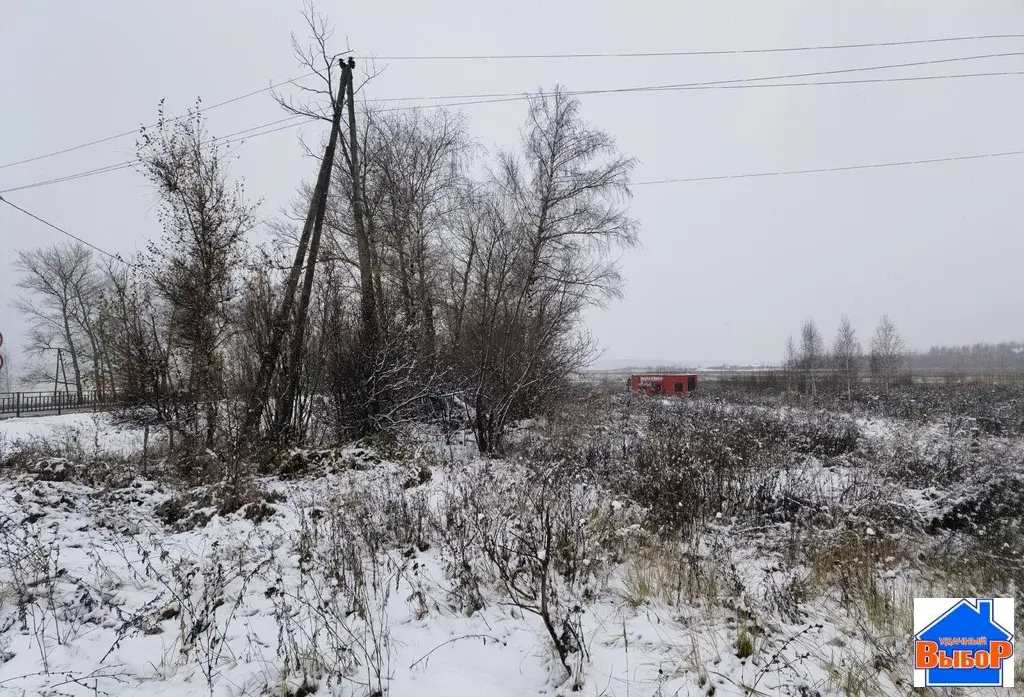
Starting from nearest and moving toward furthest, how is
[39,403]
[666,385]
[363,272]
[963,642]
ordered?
[963,642] < [363,272] < [39,403] < [666,385]

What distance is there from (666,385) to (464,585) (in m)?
26.2

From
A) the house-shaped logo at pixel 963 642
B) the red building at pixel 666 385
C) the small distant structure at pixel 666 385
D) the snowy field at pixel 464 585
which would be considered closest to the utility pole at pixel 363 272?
the snowy field at pixel 464 585

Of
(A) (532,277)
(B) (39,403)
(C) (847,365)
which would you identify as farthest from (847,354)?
(B) (39,403)

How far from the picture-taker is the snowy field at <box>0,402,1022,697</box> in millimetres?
2836

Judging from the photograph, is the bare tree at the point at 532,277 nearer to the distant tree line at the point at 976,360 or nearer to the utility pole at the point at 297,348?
the utility pole at the point at 297,348

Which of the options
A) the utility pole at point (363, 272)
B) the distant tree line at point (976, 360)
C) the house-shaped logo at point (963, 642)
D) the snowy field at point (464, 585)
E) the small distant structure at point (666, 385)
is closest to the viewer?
the house-shaped logo at point (963, 642)

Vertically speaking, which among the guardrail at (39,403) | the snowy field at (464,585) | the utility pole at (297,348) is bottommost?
the snowy field at (464,585)

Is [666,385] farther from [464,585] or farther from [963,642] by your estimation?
[963,642]

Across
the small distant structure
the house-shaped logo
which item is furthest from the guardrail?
the house-shaped logo

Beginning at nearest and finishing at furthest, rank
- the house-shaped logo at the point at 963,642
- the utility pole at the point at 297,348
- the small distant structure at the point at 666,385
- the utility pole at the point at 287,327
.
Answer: the house-shaped logo at the point at 963,642 < the utility pole at the point at 287,327 < the utility pole at the point at 297,348 < the small distant structure at the point at 666,385

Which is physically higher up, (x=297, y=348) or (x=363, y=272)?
(x=363, y=272)

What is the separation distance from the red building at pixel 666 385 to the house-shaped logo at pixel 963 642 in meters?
24.6

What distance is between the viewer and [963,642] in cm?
276

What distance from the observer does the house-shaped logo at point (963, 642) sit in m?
2.59
